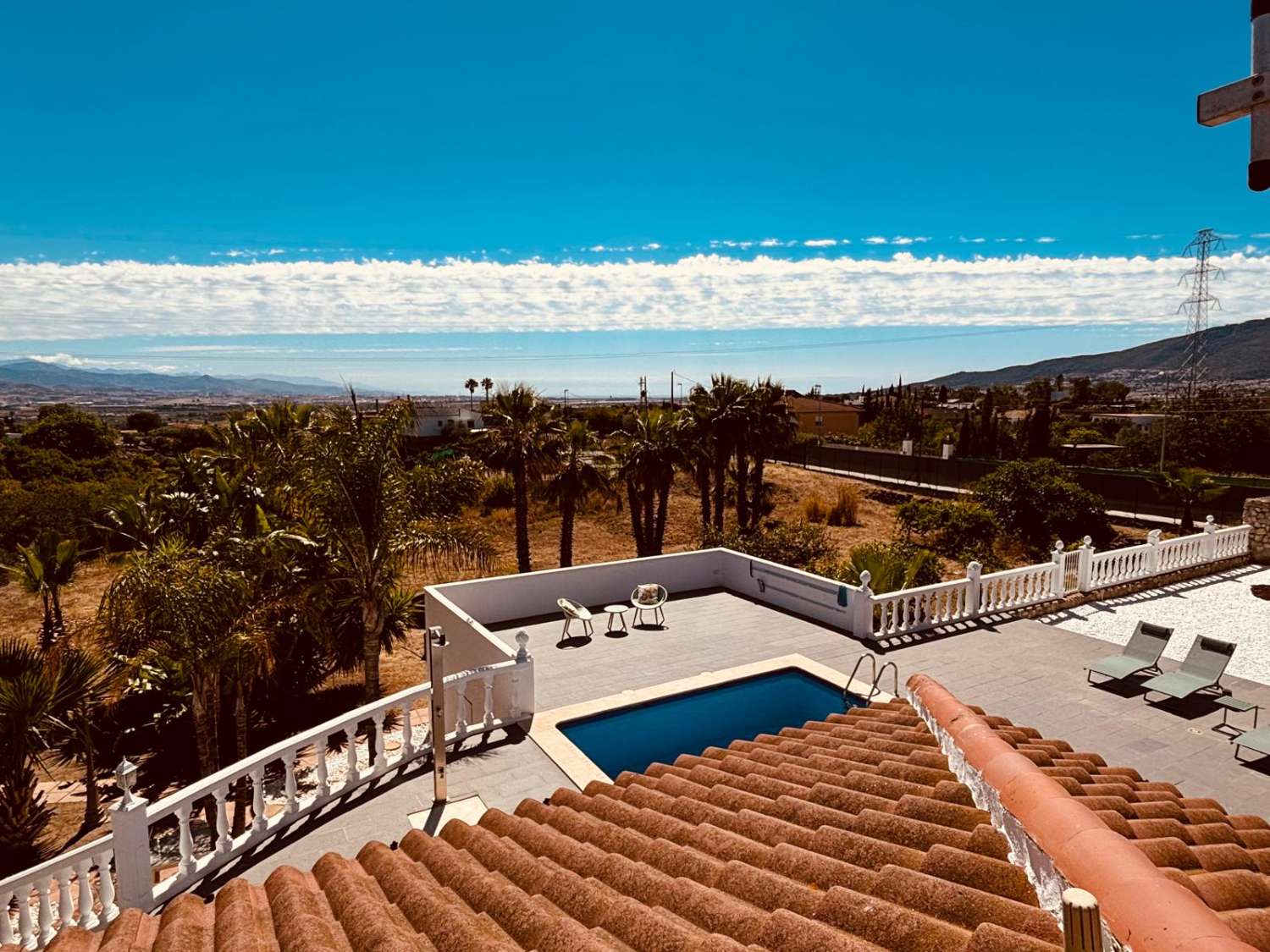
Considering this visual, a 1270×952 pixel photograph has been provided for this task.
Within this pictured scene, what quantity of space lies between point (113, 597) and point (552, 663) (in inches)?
266

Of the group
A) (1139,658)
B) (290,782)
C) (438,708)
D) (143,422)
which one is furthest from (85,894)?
(143,422)

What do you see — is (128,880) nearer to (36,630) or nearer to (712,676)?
(712,676)

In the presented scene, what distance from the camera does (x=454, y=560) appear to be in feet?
46.2

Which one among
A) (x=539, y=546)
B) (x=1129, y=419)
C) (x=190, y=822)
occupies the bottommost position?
(x=539, y=546)

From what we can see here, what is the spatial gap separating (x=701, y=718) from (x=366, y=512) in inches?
262

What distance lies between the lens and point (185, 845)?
20.9 feet

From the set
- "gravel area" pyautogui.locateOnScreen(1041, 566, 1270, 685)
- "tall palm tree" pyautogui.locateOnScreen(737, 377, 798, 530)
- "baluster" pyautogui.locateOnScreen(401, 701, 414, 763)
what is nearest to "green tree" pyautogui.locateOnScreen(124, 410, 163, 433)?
"tall palm tree" pyautogui.locateOnScreen(737, 377, 798, 530)

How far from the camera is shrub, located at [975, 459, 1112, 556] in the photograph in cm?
2641

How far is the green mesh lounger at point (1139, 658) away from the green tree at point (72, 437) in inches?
2419

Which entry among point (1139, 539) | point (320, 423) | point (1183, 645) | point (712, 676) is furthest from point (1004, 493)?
point (320, 423)

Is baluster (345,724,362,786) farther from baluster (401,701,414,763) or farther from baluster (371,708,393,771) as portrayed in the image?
baluster (401,701,414,763)

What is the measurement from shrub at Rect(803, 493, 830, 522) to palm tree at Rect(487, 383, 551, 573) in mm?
16042

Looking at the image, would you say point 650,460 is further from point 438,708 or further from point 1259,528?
point 438,708

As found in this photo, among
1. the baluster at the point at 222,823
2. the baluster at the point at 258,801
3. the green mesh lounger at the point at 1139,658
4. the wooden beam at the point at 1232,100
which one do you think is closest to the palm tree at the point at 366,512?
the baluster at the point at 258,801
